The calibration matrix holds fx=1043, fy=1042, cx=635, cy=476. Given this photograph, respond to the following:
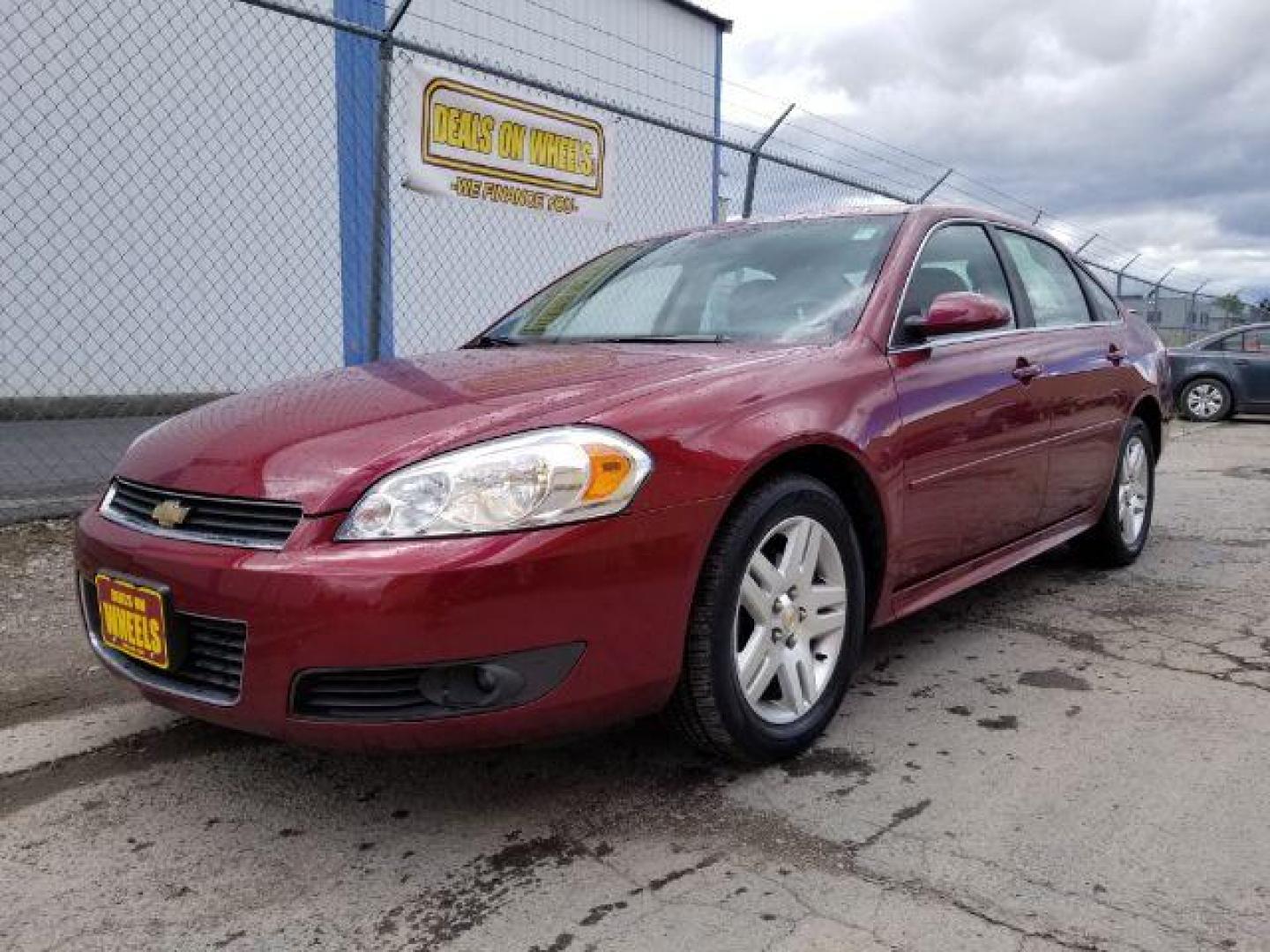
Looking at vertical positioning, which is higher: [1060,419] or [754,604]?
[1060,419]

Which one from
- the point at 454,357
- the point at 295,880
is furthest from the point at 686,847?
the point at 454,357

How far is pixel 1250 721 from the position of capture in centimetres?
285

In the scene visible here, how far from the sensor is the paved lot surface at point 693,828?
192 cm

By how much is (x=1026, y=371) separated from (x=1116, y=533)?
1.33 meters

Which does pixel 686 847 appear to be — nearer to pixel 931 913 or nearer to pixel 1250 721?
pixel 931 913

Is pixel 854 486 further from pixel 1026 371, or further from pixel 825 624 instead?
pixel 1026 371

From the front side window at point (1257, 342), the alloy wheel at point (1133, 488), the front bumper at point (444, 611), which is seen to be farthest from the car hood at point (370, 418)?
the front side window at point (1257, 342)

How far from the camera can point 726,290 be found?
329 cm

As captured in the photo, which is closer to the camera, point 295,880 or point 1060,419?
point 295,880

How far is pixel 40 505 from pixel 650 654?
357 centimetres

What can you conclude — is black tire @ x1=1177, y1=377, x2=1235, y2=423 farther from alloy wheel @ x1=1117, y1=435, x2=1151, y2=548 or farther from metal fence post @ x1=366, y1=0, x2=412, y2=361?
metal fence post @ x1=366, y1=0, x2=412, y2=361

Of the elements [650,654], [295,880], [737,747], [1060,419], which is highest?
[1060,419]

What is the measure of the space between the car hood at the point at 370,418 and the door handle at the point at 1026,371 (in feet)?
3.97

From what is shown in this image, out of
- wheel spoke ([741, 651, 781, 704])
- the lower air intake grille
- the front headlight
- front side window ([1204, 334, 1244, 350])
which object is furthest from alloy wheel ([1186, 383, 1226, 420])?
the lower air intake grille
